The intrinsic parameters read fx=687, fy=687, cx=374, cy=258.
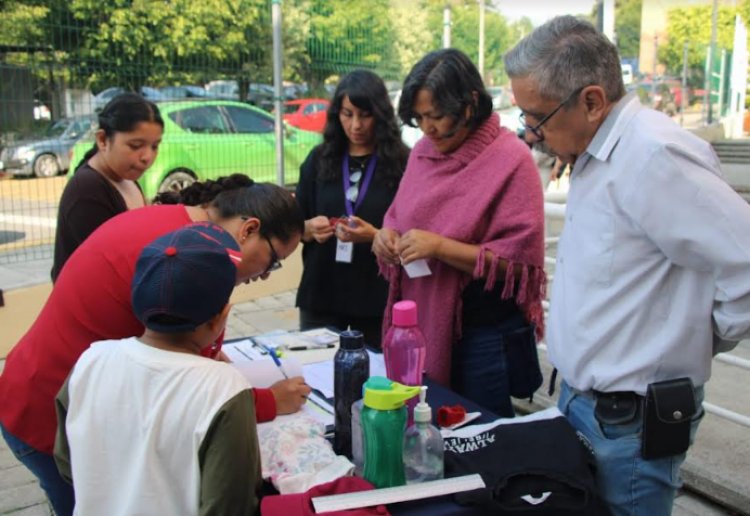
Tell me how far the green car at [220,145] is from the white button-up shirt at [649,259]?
4352 mm

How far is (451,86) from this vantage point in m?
2.01

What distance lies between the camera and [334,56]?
5891mm

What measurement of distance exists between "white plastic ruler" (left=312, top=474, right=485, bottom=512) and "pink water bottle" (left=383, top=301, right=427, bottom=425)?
391 mm

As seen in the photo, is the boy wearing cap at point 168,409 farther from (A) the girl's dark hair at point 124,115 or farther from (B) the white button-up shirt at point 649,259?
(A) the girl's dark hair at point 124,115

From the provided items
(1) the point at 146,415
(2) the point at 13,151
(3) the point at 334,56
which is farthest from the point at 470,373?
(3) the point at 334,56

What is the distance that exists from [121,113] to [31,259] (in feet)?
9.30

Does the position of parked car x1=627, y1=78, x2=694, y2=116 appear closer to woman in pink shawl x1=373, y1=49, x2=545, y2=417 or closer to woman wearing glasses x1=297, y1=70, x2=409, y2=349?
woman wearing glasses x1=297, y1=70, x2=409, y2=349

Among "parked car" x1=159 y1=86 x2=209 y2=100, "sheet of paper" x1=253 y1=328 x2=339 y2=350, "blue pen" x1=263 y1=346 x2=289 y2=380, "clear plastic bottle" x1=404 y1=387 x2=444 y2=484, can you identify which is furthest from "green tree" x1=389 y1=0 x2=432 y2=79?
"clear plastic bottle" x1=404 y1=387 x2=444 y2=484

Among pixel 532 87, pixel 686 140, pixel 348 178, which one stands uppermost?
pixel 532 87

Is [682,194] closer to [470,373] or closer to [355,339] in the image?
[355,339]

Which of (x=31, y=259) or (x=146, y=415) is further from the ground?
(x=146, y=415)

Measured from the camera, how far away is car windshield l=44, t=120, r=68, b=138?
455cm

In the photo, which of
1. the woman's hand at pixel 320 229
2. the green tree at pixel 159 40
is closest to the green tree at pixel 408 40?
the green tree at pixel 159 40

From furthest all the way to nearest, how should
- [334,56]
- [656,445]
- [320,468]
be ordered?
[334,56]
[320,468]
[656,445]
